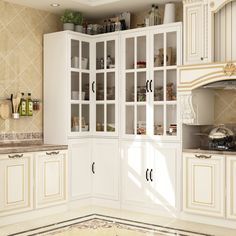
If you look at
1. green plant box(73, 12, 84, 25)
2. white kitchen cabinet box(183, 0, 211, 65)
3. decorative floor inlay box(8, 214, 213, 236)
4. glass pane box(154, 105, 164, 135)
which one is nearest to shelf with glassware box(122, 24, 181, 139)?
glass pane box(154, 105, 164, 135)

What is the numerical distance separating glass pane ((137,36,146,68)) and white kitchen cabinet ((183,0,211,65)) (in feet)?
2.10

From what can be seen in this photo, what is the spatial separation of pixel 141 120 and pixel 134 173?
0.69 metres

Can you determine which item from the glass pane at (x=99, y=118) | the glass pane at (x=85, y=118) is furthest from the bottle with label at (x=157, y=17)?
the glass pane at (x=85, y=118)

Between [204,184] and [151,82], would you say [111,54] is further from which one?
[204,184]

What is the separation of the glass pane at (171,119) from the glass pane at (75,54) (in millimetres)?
1407

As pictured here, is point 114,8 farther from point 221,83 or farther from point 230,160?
point 230,160

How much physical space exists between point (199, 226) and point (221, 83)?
5.35 feet

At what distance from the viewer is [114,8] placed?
5.93 m

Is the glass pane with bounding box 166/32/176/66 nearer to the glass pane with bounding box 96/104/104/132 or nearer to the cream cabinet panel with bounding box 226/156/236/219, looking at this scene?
the glass pane with bounding box 96/104/104/132

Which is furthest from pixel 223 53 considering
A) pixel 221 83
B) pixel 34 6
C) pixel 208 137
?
pixel 34 6

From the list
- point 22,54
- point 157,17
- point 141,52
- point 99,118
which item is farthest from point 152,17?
point 22,54

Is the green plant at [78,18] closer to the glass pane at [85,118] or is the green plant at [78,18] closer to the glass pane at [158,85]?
the glass pane at [85,118]

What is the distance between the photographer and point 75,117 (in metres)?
5.84

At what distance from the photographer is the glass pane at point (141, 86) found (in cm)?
557
